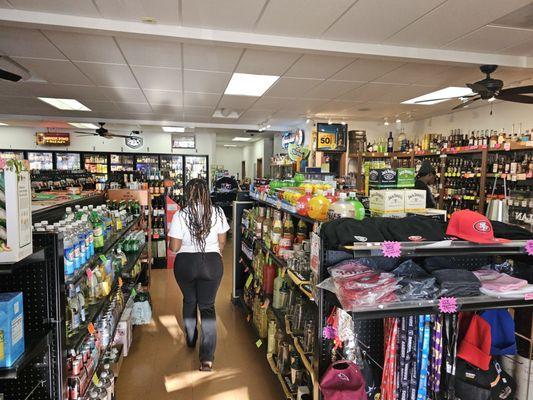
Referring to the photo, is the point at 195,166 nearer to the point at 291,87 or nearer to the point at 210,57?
the point at 291,87

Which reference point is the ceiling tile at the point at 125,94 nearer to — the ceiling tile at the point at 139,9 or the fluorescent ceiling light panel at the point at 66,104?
the fluorescent ceiling light panel at the point at 66,104

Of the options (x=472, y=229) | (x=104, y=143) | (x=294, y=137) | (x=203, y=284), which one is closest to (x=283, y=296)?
(x=203, y=284)

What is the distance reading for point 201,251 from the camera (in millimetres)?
3176

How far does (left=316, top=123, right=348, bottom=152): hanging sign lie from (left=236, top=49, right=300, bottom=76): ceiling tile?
143 inches

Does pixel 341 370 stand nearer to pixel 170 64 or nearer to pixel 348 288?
pixel 348 288

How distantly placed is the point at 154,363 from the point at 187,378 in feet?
1.39

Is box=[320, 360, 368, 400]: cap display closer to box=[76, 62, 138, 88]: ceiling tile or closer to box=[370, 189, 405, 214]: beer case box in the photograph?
box=[370, 189, 405, 214]: beer case box

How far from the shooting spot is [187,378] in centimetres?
318

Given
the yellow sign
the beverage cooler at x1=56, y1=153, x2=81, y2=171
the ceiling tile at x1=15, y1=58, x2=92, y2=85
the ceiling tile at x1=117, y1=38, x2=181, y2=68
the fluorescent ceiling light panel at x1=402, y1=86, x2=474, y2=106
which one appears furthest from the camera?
the beverage cooler at x1=56, y1=153, x2=81, y2=171

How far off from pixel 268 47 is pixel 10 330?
3.37 m

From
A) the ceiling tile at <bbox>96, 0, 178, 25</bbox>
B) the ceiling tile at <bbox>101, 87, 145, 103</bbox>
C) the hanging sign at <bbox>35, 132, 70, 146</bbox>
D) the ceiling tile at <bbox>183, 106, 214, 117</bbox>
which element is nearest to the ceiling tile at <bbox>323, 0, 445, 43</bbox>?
the ceiling tile at <bbox>96, 0, 178, 25</bbox>

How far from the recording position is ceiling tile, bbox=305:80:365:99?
5492mm

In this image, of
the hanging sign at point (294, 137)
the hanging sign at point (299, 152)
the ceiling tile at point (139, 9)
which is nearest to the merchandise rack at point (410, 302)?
the ceiling tile at point (139, 9)

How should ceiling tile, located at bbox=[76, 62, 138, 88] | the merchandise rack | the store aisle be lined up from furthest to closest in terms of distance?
ceiling tile, located at bbox=[76, 62, 138, 88] → the store aisle → the merchandise rack
